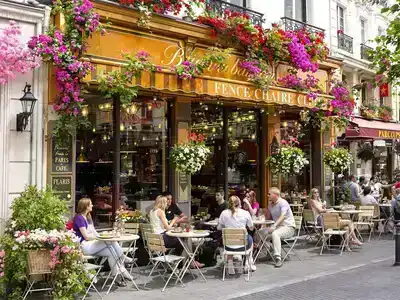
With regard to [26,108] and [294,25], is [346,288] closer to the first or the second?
[26,108]

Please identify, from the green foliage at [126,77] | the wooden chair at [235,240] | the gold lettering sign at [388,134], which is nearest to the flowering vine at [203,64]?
the green foliage at [126,77]

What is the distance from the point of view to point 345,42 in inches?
700

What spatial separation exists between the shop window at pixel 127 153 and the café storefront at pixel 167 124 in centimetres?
2

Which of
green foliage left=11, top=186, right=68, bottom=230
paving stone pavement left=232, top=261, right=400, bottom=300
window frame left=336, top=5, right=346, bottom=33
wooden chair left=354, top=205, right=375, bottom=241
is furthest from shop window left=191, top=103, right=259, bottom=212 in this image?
window frame left=336, top=5, right=346, bottom=33

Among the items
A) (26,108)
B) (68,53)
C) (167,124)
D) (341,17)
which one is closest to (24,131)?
(26,108)

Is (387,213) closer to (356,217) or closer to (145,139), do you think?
(356,217)

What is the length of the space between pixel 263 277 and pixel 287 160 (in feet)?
15.4

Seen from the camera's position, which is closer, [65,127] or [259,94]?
[65,127]

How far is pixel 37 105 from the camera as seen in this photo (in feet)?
29.1

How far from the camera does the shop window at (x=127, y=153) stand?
32.9ft

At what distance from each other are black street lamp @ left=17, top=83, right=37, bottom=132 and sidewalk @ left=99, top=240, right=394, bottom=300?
3168 mm

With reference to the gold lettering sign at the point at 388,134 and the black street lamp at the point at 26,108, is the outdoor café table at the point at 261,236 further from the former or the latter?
the gold lettering sign at the point at 388,134

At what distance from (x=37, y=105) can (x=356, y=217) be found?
28.9ft

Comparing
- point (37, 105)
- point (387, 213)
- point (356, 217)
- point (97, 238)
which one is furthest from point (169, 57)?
point (387, 213)
